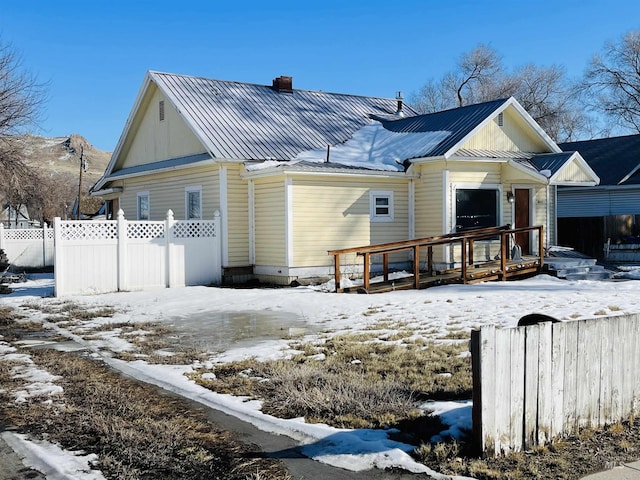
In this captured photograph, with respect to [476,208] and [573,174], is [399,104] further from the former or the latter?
[573,174]

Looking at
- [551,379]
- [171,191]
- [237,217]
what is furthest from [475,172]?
[551,379]

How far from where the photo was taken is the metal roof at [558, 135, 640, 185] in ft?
100

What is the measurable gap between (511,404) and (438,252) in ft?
46.1

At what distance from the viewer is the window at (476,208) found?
19141mm

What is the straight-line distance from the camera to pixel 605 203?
102 feet

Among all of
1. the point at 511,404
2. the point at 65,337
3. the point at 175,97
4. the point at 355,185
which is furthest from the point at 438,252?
the point at 511,404

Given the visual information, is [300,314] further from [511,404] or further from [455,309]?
[511,404]

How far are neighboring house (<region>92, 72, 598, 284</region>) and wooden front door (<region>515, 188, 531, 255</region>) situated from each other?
0.04 meters

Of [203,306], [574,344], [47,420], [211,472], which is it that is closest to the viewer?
[211,472]

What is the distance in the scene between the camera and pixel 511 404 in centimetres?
511

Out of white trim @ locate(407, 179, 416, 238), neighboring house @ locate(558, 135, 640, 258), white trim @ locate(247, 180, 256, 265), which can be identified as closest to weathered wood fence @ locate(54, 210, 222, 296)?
white trim @ locate(247, 180, 256, 265)

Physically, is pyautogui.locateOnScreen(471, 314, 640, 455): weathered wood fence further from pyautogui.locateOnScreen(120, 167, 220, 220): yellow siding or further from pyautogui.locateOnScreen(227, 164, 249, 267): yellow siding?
pyautogui.locateOnScreen(120, 167, 220, 220): yellow siding

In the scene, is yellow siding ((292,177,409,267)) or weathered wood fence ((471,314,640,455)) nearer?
weathered wood fence ((471,314,640,455))

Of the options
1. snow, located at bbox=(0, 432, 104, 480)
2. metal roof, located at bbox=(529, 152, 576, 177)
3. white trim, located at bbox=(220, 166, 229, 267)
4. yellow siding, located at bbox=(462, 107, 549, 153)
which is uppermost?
yellow siding, located at bbox=(462, 107, 549, 153)
